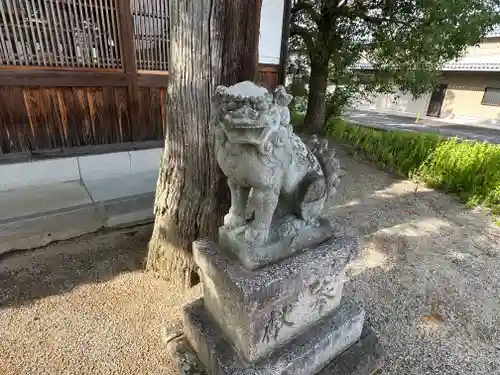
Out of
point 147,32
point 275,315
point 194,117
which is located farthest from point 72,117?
point 275,315

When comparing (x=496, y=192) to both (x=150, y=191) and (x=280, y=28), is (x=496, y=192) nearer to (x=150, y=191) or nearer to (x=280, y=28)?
(x=280, y=28)

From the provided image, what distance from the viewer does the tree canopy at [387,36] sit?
5.09m

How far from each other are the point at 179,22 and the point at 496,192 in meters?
4.66

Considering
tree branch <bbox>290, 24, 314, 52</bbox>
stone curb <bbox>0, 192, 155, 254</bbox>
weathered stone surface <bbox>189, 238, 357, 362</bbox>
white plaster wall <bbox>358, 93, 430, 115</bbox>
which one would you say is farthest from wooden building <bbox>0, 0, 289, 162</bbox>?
white plaster wall <bbox>358, 93, 430, 115</bbox>

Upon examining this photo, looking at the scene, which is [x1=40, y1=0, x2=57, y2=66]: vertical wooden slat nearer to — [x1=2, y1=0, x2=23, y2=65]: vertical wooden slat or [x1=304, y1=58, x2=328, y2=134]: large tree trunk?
[x1=2, y1=0, x2=23, y2=65]: vertical wooden slat

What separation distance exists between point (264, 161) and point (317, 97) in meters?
6.85

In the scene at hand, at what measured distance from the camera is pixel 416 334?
2.21m

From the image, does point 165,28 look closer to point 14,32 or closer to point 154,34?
point 154,34

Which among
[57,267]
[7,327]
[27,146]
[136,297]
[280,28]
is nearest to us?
[7,327]

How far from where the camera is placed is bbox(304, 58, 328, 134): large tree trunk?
23.6ft

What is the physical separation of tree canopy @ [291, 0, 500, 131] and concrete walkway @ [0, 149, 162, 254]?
463 centimetres

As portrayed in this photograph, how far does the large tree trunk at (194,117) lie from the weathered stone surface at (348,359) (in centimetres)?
72

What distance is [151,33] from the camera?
13.5 ft

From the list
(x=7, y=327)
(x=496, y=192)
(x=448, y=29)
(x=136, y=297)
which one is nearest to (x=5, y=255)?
(x=7, y=327)
